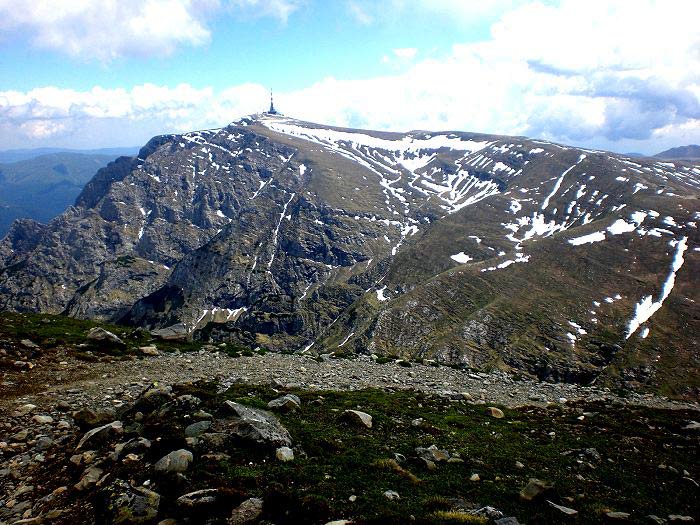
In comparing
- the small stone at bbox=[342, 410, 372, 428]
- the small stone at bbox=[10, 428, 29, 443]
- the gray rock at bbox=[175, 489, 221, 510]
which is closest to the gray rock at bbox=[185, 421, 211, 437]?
the gray rock at bbox=[175, 489, 221, 510]

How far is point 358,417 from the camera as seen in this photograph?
20.1m

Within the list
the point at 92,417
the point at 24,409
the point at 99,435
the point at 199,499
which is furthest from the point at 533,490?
the point at 24,409

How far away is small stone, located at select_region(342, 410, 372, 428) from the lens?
20.0m

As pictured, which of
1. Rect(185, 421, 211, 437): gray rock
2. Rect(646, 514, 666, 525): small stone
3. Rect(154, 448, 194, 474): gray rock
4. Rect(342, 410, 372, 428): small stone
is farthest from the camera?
Rect(342, 410, 372, 428): small stone

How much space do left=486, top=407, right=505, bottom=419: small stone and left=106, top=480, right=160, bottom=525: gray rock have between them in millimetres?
19336

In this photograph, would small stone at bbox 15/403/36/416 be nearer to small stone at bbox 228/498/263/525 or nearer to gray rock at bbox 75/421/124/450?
gray rock at bbox 75/421/124/450

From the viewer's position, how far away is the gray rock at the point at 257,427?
1520 centimetres

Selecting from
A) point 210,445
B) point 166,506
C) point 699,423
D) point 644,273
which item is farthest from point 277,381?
point 644,273

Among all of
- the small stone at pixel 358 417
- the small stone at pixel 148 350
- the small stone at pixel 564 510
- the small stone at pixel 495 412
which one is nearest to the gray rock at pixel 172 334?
the small stone at pixel 148 350

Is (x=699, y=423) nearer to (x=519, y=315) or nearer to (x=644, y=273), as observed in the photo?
(x=519, y=315)

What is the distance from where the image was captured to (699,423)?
83.2 ft

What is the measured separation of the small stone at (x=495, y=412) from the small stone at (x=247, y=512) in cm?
1762

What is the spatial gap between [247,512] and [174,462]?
3.58 metres

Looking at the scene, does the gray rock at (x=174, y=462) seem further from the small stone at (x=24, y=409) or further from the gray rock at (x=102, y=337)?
the gray rock at (x=102, y=337)
